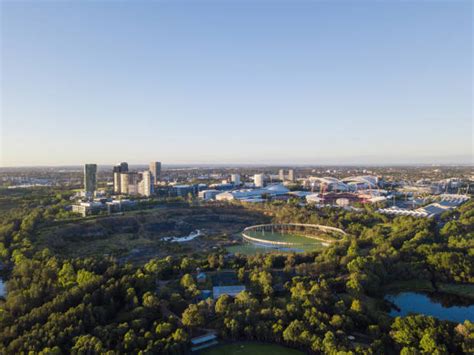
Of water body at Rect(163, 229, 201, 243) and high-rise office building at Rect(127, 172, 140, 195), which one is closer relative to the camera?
water body at Rect(163, 229, 201, 243)

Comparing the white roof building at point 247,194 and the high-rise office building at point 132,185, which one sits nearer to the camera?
the white roof building at point 247,194

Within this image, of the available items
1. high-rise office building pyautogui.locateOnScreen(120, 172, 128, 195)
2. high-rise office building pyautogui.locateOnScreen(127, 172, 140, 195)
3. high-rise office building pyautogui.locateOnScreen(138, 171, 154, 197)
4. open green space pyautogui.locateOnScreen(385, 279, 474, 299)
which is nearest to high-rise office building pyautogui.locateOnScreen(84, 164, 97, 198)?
high-rise office building pyautogui.locateOnScreen(120, 172, 128, 195)

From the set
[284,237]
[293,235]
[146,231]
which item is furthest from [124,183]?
[284,237]

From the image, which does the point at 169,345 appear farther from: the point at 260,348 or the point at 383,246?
the point at 383,246

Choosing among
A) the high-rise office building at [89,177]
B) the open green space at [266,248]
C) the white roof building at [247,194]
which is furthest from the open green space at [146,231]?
the high-rise office building at [89,177]

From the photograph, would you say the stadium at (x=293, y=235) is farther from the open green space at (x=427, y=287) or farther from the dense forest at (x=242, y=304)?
the open green space at (x=427, y=287)

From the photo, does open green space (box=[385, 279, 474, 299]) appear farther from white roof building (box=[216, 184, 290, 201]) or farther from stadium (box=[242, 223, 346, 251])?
white roof building (box=[216, 184, 290, 201])

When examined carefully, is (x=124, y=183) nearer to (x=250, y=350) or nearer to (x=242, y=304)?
(x=242, y=304)

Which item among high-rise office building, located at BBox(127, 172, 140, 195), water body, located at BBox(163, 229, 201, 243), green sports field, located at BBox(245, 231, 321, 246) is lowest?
green sports field, located at BBox(245, 231, 321, 246)
